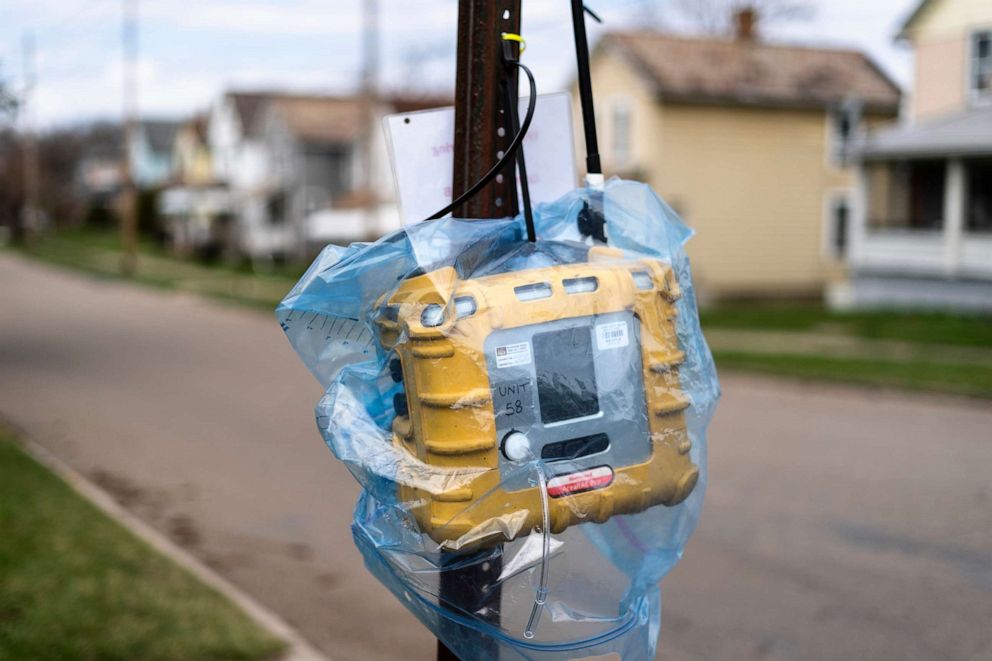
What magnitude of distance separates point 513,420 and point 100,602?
3.30 m

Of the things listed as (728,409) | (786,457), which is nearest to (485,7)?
(786,457)

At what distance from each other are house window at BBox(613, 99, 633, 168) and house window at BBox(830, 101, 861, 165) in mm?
5765

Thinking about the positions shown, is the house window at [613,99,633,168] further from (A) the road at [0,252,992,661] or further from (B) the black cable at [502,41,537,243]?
(B) the black cable at [502,41,537,243]

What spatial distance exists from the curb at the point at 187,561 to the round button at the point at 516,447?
2.64 metres

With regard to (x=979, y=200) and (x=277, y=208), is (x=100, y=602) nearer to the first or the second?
(x=979, y=200)

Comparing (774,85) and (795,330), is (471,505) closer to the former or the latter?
(795,330)

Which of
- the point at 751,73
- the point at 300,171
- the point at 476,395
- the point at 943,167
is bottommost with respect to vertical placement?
the point at 300,171

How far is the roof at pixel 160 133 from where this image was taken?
8656cm

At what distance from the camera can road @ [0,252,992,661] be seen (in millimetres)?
5395

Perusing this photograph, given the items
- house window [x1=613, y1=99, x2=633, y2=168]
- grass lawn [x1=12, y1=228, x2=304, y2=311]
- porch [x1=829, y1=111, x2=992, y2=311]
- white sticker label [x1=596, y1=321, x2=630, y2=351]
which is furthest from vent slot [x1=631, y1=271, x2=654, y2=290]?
house window [x1=613, y1=99, x2=633, y2=168]

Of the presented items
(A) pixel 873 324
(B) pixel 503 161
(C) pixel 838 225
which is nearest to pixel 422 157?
(B) pixel 503 161

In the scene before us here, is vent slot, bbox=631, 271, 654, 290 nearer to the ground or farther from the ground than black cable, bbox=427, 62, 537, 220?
nearer to the ground

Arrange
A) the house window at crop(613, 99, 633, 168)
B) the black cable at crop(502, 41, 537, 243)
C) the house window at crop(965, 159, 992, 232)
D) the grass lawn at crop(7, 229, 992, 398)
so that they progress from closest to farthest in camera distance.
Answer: the black cable at crop(502, 41, 537, 243)
the grass lawn at crop(7, 229, 992, 398)
the house window at crop(965, 159, 992, 232)
the house window at crop(613, 99, 633, 168)

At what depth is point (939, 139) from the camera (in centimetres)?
2306
